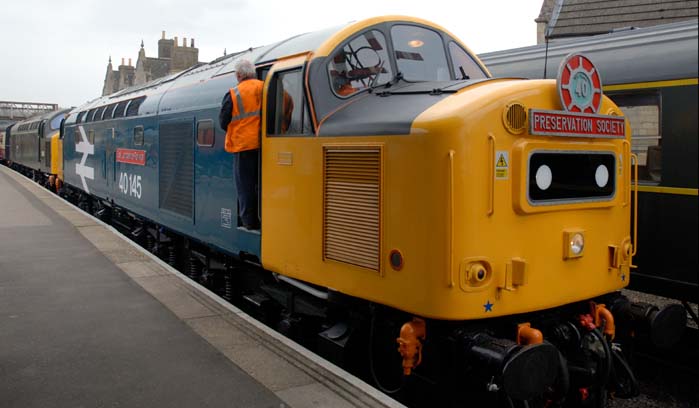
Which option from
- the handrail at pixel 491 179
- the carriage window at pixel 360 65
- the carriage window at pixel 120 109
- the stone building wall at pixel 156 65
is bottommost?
the handrail at pixel 491 179

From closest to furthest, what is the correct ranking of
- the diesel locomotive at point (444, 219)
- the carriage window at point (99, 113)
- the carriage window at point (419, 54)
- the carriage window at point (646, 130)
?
the diesel locomotive at point (444, 219) → the carriage window at point (419, 54) → the carriage window at point (646, 130) → the carriage window at point (99, 113)

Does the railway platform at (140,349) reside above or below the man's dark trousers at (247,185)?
below

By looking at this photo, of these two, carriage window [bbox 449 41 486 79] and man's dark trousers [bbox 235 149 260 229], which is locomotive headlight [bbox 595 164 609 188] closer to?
carriage window [bbox 449 41 486 79]

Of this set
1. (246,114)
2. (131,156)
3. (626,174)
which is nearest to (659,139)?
(626,174)

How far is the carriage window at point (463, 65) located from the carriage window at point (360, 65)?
0.75 meters

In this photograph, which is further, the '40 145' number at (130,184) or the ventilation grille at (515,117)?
the '40 145' number at (130,184)

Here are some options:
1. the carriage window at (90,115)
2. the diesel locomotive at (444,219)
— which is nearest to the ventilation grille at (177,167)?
the diesel locomotive at (444,219)

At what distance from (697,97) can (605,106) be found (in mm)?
2865

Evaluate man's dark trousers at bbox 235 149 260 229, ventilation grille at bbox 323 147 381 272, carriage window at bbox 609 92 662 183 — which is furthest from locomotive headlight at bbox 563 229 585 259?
man's dark trousers at bbox 235 149 260 229

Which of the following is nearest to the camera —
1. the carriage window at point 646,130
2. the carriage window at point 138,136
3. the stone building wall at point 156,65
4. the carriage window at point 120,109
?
the carriage window at point 646,130

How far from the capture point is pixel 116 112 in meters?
11.8

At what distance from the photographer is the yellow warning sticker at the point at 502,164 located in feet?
13.1

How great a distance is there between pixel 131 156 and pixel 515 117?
26.3ft

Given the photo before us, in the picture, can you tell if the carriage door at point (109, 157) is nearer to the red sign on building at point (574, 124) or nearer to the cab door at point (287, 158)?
the cab door at point (287, 158)
